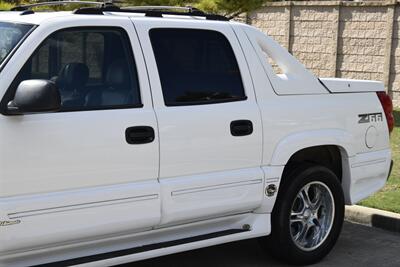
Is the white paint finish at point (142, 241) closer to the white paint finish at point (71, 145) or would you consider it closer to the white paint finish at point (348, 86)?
the white paint finish at point (71, 145)

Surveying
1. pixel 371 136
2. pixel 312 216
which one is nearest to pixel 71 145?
pixel 312 216

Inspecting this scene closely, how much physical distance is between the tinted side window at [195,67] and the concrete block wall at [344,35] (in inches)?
Answer: 375

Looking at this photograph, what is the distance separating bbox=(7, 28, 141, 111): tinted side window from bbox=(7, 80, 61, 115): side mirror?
0.79 ft

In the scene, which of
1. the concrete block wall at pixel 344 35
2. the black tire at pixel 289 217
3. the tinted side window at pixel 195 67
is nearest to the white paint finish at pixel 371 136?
the black tire at pixel 289 217

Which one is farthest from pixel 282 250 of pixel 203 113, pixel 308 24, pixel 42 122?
pixel 308 24

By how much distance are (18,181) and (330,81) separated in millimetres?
2741

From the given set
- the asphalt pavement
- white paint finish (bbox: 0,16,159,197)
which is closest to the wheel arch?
the asphalt pavement

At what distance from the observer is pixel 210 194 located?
466 centimetres

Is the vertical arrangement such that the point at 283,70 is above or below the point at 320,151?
above

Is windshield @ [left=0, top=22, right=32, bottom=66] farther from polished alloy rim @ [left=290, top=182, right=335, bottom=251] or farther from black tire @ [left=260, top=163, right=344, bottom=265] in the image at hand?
polished alloy rim @ [left=290, top=182, right=335, bottom=251]

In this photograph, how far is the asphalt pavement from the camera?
5.43m

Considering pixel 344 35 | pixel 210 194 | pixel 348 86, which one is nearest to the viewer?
pixel 210 194

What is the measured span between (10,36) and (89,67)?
51 cm

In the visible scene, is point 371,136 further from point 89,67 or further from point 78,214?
point 78,214
